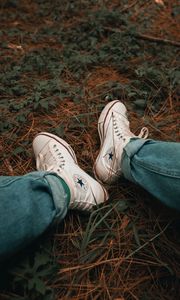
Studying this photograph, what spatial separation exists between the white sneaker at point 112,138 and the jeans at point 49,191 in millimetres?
174

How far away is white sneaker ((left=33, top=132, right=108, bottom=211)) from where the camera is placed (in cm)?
133

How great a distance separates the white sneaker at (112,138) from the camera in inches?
59.1

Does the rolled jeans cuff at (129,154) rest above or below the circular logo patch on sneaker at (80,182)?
above

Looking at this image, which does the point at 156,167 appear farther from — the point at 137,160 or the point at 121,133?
the point at 121,133

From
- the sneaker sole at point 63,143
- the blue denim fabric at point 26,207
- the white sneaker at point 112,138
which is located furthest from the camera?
the sneaker sole at point 63,143

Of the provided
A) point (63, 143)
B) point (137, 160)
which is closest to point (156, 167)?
point (137, 160)

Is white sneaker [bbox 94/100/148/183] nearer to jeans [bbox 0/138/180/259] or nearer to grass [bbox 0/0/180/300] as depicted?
grass [bbox 0/0/180/300]

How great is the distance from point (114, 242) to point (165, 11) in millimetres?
2548

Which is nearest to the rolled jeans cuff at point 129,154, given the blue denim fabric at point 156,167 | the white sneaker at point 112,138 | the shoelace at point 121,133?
the blue denim fabric at point 156,167

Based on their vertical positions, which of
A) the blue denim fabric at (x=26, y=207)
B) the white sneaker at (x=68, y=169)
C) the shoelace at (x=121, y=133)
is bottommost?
the white sneaker at (x=68, y=169)

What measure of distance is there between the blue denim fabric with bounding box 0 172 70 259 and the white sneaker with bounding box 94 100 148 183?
385 mm

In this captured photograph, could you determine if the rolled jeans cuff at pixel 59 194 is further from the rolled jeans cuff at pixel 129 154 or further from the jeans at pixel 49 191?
the rolled jeans cuff at pixel 129 154

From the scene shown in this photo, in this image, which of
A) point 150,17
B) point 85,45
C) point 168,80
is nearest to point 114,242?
point 168,80

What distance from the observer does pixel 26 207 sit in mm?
1025
